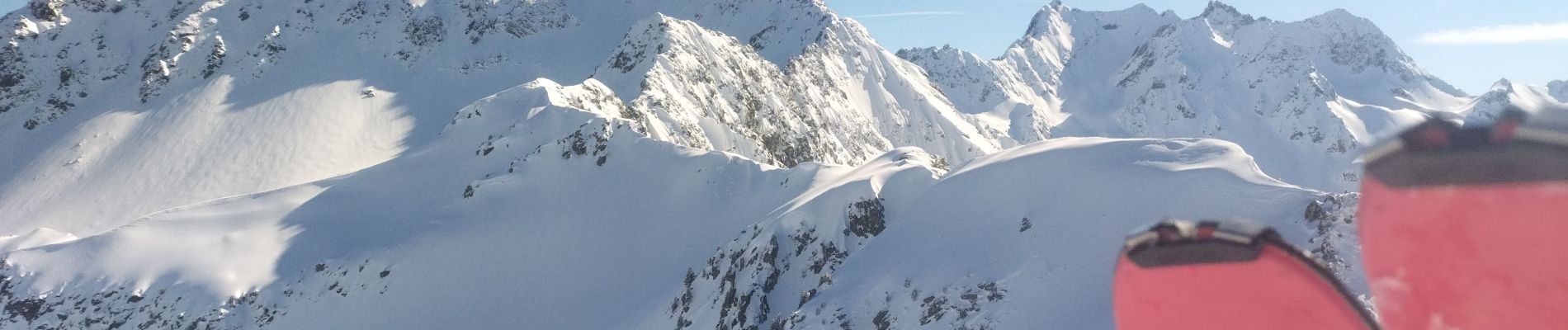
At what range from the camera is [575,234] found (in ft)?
86.1

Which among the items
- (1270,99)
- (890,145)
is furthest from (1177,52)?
(890,145)

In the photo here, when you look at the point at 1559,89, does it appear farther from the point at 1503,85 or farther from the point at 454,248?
the point at 454,248

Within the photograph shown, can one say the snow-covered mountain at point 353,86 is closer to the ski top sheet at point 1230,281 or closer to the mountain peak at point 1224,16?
the ski top sheet at point 1230,281

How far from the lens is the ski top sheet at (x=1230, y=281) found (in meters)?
2.35

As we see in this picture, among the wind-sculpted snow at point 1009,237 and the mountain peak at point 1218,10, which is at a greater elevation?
the mountain peak at point 1218,10

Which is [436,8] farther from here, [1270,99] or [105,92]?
[1270,99]

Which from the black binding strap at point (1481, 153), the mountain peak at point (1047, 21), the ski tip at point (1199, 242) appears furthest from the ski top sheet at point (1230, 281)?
the mountain peak at point (1047, 21)

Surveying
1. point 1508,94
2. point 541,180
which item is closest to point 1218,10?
point 1508,94

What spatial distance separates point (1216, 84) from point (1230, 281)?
138 metres

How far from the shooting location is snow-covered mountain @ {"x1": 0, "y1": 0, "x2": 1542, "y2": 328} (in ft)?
42.1

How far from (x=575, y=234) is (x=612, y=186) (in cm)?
238

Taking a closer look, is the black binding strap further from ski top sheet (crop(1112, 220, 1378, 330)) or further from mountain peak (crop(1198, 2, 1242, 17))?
mountain peak (crop(1198, 2, 1242, 17))

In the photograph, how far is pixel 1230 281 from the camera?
7.97 ft

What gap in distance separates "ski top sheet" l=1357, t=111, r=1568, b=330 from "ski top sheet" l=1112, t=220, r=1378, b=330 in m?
0.30
